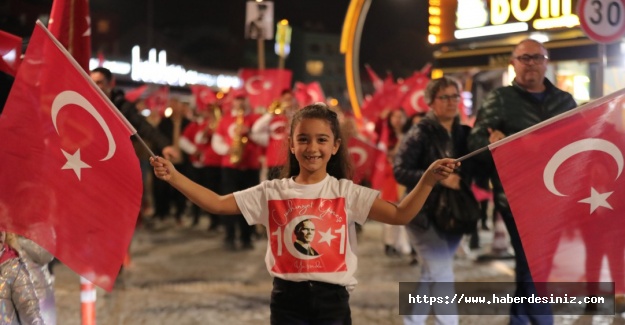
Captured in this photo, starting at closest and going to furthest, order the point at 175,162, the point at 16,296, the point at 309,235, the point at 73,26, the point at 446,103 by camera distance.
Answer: the point at 309,235 → the point at 16,296 → the point at 73,26 → the point at 446,103 → the point at 175,162

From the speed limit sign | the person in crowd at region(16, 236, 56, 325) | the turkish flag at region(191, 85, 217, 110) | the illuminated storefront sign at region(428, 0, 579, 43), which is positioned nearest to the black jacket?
the speed limit sign

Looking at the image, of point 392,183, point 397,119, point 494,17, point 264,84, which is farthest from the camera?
point 264,84

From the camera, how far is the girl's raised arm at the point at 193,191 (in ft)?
13.1

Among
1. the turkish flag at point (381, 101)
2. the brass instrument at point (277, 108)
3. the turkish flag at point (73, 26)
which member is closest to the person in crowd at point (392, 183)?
the brass instrument at point (277, 108)

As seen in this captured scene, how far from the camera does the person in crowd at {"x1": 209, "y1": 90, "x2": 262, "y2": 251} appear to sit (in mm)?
11641

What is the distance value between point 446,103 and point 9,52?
295 cm

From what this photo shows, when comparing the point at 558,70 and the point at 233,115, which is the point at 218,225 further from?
the point at 558,70

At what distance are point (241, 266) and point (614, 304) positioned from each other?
4.48 metres

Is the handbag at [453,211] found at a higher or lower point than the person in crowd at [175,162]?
lower

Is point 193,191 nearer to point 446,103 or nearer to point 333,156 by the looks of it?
point 333,156

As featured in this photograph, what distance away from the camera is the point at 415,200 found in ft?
13.3

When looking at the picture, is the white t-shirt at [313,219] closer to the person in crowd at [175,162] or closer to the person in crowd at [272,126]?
the person in crowd at [272,126]

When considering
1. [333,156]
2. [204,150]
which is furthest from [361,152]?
[333,156]

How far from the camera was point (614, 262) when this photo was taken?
Result: 4.32 meters
